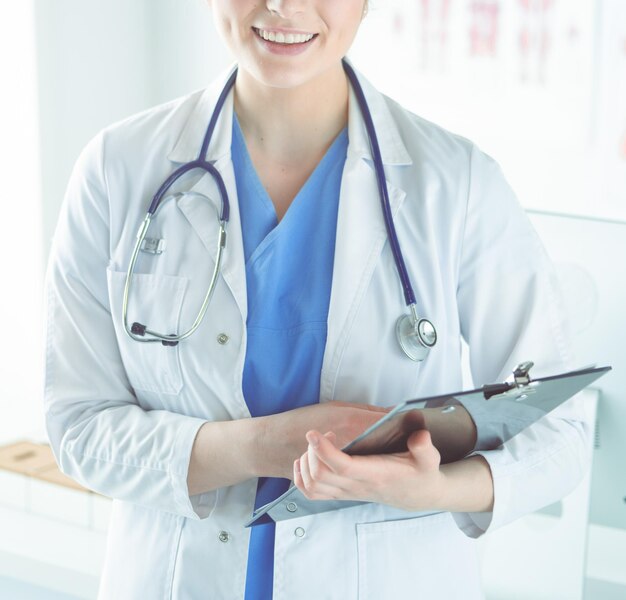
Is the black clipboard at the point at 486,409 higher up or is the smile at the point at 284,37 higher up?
the smile at the point at 284,37

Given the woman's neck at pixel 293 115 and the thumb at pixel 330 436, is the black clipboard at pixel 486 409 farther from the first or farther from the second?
the woman's neck at pixel 293 115

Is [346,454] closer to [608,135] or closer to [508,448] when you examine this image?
[508,448]

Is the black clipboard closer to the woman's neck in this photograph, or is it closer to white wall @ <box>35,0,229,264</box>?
the woman's neck

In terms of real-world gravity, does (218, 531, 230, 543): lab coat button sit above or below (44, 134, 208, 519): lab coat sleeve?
below

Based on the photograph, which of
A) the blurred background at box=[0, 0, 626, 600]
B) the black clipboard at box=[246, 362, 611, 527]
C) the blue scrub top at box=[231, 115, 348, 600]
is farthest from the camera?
the blurred background at box=[0, 0, 626, 600]

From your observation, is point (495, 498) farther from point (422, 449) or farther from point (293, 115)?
point (293, 115)

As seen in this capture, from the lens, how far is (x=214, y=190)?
1064 mm

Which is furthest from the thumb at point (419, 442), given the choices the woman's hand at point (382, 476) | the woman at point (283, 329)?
the woman at point (283, 329)

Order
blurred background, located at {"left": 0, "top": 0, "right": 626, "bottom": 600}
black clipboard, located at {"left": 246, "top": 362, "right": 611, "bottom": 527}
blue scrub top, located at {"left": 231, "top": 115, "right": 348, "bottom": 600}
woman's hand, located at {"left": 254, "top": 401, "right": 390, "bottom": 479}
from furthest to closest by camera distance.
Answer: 1. blurred background, located at {"left": 0, "top": 0, "right": 626, "bottom": 600}
2. blue scrub top, located at {"left": 231, "top": 115, "right": 348, "bottom": 600}
3. woman's hand, located at {"left": 254, "top": 401, "right": 390, "bottom": 479}
4. black clipboard, located at {"left": 246, "top": 362, "right": 611, "bottom": 527}

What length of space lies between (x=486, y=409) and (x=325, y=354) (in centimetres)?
21

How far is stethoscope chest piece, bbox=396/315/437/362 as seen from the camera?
0.97m

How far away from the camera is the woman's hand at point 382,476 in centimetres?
80

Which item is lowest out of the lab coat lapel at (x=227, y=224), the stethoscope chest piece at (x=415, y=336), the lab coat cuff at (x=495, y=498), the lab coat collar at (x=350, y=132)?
the lab coat cuff at (x=495, y=498)

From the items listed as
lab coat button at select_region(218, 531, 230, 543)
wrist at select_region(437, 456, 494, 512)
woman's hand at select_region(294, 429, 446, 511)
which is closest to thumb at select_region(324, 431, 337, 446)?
woman's hand at select_region(294, 429, 446, 511)
